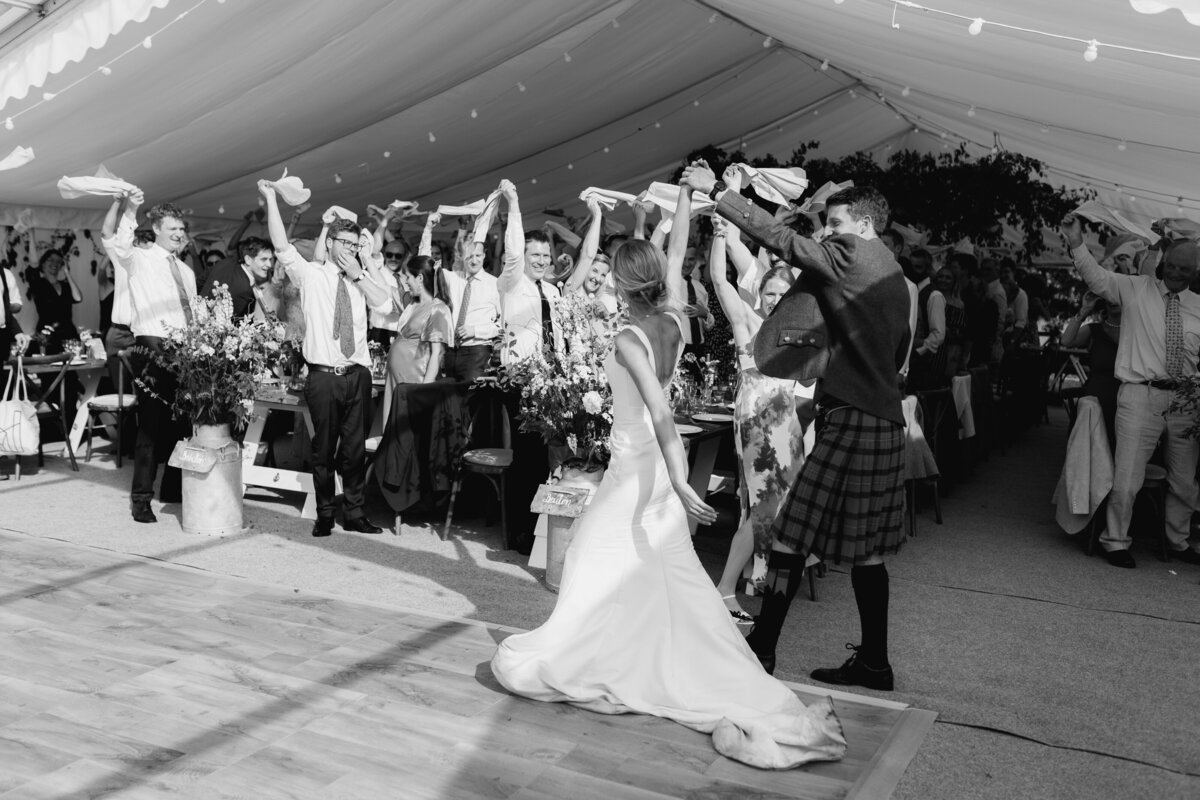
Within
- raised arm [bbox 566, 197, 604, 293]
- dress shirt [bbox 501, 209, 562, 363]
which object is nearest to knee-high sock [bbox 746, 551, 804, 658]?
dress shirt [bbox 501, 209, 562, 363]

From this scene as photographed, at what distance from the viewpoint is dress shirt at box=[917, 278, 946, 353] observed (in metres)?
7.45

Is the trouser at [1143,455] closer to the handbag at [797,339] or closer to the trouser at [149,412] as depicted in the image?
the handbag at [797,339]

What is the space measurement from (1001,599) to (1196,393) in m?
1.78

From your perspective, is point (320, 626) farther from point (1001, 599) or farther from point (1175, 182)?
point (1175, 182)

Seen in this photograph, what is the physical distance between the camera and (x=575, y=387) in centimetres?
490

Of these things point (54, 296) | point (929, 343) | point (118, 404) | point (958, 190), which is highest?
point (958, 190)

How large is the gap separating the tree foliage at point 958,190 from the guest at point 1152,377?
11.9 feet

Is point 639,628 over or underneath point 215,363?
underneath

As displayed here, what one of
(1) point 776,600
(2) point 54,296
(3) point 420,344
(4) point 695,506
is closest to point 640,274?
(4) point 695,506

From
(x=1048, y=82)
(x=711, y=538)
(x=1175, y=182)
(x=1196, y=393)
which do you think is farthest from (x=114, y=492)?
(x=1175, y=182)

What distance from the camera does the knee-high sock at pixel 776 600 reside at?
3.71 m

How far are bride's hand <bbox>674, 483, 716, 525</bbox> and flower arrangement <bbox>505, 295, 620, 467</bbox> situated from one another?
151 cm

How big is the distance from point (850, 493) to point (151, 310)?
14.3ft

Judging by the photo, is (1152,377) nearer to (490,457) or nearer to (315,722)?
(490,457)
